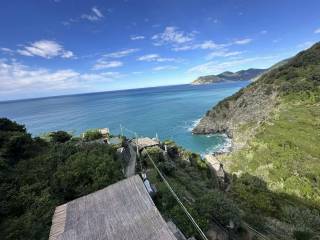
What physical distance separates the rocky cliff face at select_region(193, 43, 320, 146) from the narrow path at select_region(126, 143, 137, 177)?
46359mm

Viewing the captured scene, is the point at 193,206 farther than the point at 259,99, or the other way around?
the point at 259,99

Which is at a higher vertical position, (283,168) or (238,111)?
(238,111)

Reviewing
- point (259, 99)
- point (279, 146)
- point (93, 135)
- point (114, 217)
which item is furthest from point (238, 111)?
point (114, 217)

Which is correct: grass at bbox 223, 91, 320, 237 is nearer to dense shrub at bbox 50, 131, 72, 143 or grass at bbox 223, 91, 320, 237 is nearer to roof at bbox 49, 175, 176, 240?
roof at bbox 49, 175, 176, 240

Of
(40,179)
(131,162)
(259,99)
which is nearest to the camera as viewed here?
(40,179)

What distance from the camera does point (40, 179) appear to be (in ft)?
56.2

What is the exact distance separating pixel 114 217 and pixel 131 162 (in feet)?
53.7

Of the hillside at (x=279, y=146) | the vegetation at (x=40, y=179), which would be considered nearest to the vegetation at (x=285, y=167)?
the hillside at (x=279, y=146)

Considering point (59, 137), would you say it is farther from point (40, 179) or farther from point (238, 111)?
point (238, 111)

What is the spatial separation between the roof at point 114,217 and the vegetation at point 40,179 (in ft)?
13.0

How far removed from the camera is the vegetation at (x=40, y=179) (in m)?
12.5

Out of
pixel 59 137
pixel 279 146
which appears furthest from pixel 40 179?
pixel 279 146

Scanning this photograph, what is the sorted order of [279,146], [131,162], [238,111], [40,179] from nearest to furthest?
[40,179], [131,162], [279,146], [238,111]

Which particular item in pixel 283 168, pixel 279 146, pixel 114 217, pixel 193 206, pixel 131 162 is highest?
pixel 114 217
